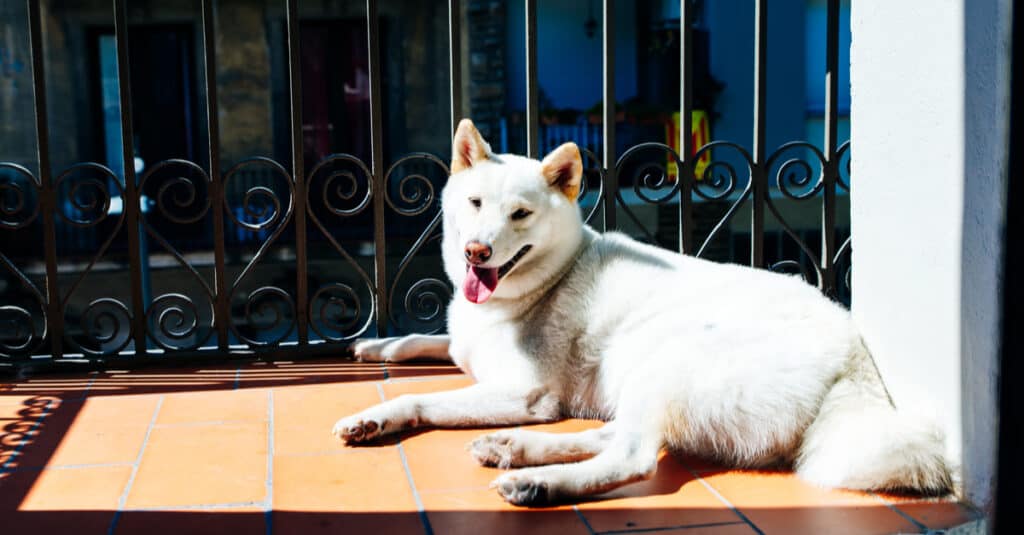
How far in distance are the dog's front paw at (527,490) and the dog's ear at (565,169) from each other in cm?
124

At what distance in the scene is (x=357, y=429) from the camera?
2805mm

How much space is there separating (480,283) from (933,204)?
1.45 metres

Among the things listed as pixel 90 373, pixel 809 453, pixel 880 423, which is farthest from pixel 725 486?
pixel 90 373

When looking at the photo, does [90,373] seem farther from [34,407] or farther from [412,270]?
[412,270]

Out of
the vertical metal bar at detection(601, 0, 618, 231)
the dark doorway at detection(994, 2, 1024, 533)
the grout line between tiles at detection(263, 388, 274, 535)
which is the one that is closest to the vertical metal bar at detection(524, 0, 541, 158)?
the vertical metal bar at detection(601, 0, 618, 231)

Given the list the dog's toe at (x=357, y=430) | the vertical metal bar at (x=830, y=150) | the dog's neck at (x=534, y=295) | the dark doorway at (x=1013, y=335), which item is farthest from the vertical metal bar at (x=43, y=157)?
the dark doorway at (x=1013, y=335)

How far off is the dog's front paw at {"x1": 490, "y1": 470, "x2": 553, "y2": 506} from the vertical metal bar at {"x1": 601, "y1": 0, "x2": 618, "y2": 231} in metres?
1.73

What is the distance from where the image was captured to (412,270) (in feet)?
48.3

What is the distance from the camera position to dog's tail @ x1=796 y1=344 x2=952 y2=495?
232 cm

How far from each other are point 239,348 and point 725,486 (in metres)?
2.37

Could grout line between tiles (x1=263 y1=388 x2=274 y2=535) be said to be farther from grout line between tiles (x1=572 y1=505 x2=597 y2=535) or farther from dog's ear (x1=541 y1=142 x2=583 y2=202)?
dog's ear (x1=541 y1=142 x2=583 y2=202)

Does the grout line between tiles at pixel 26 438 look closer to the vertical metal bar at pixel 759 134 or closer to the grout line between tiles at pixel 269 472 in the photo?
Answer: the grout line between tiles at pixel 269 472

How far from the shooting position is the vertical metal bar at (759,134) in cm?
392

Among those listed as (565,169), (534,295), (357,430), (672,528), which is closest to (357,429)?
(357,430)
